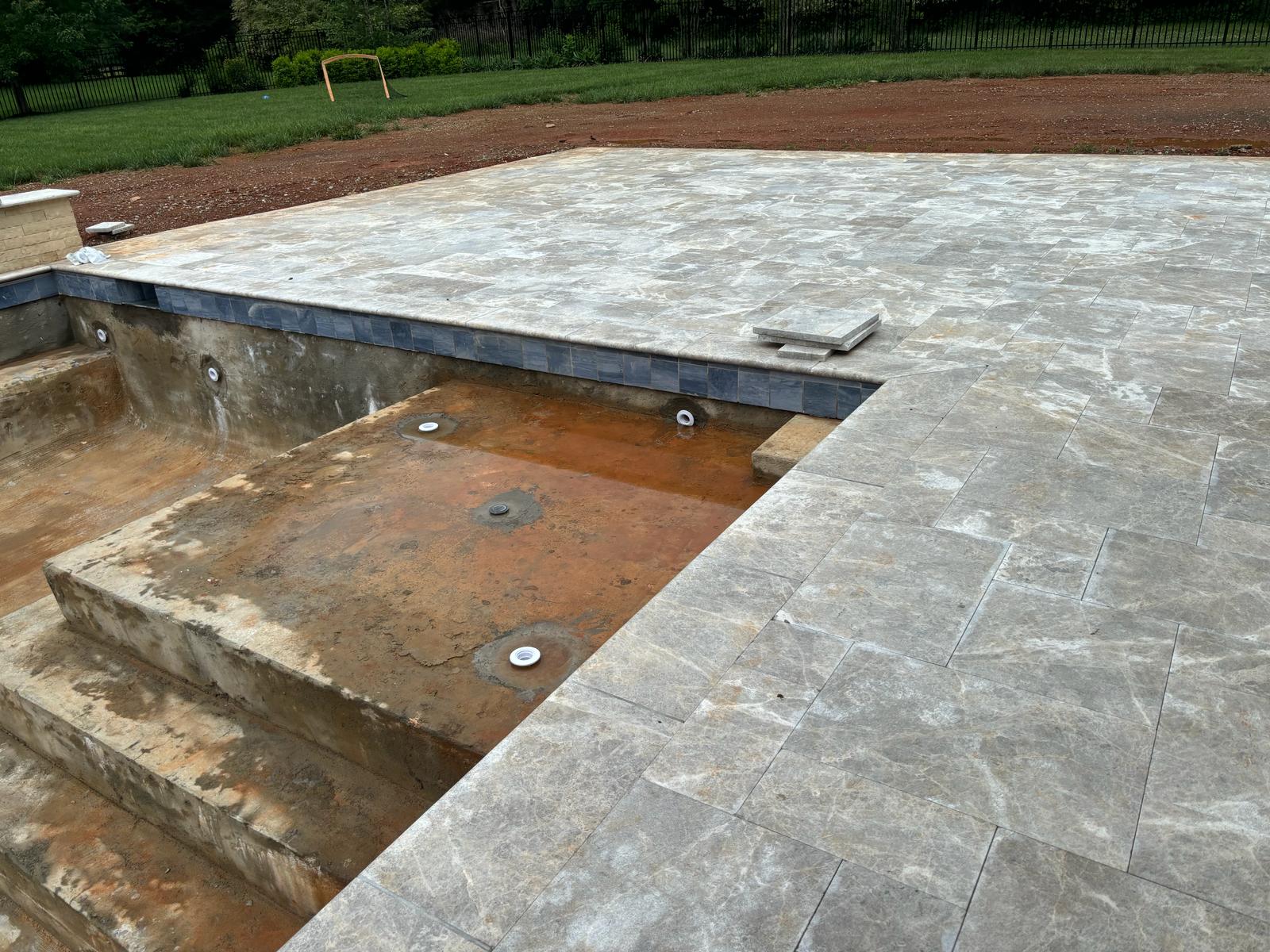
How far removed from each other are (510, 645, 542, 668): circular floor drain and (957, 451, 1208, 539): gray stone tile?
1.26 meters

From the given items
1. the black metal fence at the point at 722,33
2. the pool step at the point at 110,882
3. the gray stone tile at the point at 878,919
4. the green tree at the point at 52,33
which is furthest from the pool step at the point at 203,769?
the green tree at the point at 52,33

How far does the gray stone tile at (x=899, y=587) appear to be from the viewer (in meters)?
2.12

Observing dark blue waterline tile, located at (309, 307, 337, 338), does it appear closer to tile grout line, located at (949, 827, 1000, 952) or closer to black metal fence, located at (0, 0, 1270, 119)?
tile grout line, located at (949, 827, 1000, 952)

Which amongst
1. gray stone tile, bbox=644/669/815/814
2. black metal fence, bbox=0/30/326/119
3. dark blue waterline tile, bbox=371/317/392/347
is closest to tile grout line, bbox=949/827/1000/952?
gray stone tile, bbox=644/669/815/814

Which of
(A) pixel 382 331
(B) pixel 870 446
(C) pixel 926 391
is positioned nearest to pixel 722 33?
(A) pixel 382 331

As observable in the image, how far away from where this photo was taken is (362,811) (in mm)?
2557

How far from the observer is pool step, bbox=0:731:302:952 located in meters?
2.57

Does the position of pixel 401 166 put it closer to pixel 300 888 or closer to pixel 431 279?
pixel 431 279

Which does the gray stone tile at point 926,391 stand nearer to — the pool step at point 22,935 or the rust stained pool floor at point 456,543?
the rust stained pool floor at point 456,543

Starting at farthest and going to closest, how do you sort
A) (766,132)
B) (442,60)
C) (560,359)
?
(442,60), (766,132), (560,359)

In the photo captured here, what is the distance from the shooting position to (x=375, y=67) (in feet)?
76.1

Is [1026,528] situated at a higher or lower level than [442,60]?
lower

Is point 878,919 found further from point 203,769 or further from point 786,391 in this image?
point 786,391

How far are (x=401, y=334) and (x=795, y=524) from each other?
109 inches
